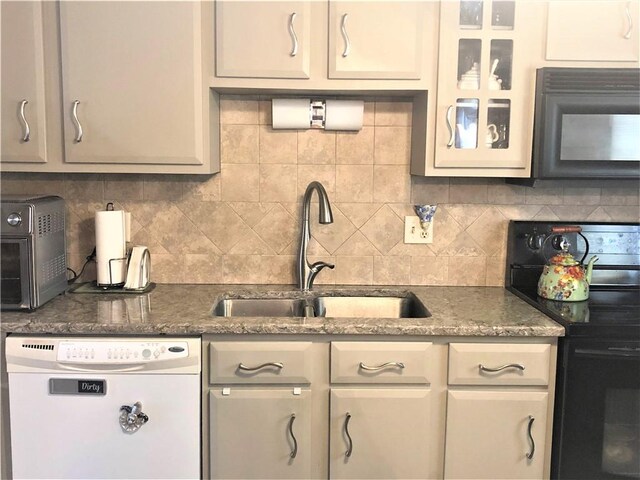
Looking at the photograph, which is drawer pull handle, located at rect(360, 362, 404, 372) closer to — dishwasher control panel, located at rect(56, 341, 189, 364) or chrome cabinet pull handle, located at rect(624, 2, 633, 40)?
dishwasher control panel, located at rect(56, 341, 189, 364)

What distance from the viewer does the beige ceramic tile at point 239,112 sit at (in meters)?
2.46

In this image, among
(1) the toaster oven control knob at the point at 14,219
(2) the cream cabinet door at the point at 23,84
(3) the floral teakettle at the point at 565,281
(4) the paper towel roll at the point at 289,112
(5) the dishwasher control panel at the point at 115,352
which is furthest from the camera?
(4) the paper towel roll at the point at 289,112

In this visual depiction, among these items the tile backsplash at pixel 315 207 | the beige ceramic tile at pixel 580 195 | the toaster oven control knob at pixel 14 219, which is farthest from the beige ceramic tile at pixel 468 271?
the toaster oven control knob at pixel 14 219

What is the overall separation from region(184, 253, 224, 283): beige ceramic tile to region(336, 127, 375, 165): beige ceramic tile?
658mm

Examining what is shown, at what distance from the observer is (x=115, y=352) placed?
193 cm

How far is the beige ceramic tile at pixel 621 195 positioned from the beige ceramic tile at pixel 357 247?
972mm

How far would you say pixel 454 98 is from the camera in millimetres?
2215

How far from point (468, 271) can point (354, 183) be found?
1.97 ft

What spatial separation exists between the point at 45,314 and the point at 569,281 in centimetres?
184

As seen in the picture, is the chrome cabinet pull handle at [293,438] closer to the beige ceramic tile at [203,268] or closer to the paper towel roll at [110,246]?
the beige ceramic tile at [203,268]

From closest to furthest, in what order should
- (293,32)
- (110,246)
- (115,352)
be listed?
(115,352) < (293,32) < (110,246)

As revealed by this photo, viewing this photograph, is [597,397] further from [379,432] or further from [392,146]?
[392,146]

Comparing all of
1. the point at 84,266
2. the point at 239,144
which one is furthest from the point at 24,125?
the point at 239,144

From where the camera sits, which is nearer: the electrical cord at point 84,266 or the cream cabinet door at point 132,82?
the cream cabinet door at point 132,82
